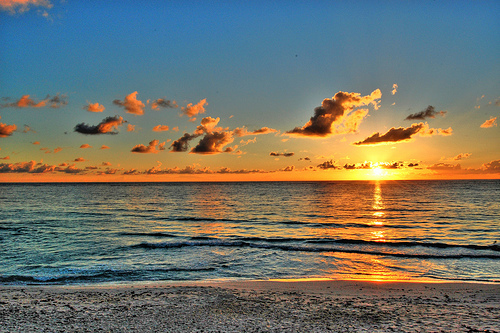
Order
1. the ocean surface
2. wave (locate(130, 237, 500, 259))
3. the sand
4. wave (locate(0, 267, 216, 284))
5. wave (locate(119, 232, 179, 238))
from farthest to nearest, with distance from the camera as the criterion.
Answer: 1. wave (locate(119, 232, 179, 238))
2. wave (locate(130, 237, 500, 259))
3. the ocean surface
4. wave (locate(0, 267, 216, 284))
5. the sand

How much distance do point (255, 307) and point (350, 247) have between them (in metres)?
12.9

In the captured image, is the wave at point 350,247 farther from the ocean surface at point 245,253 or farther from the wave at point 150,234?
the wave at point 150,234

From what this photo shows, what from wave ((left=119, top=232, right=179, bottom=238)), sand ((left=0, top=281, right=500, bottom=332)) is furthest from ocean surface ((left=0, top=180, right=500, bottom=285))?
sand ((left=0, top=281, right=500, bottom=332))

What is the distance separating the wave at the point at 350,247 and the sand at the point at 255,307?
21.4ft

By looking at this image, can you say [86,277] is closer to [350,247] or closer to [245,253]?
[245,253]

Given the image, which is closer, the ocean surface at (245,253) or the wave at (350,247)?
the ocean surface at (245,253)

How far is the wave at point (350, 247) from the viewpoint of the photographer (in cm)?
1780

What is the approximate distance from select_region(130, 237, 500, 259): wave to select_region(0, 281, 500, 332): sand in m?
6.51

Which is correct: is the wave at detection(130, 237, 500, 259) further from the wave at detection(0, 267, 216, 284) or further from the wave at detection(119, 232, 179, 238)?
the wave at detection(0, 267, 216, 284)

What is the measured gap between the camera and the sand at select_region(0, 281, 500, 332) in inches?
297

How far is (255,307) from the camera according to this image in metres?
9.05

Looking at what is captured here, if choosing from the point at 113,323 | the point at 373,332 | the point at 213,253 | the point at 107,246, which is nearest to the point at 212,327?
the point at 113,323

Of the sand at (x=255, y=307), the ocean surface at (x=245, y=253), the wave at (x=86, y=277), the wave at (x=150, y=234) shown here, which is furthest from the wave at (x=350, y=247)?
the sand at (x=255, y=307)

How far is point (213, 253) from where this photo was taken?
18125 mm
